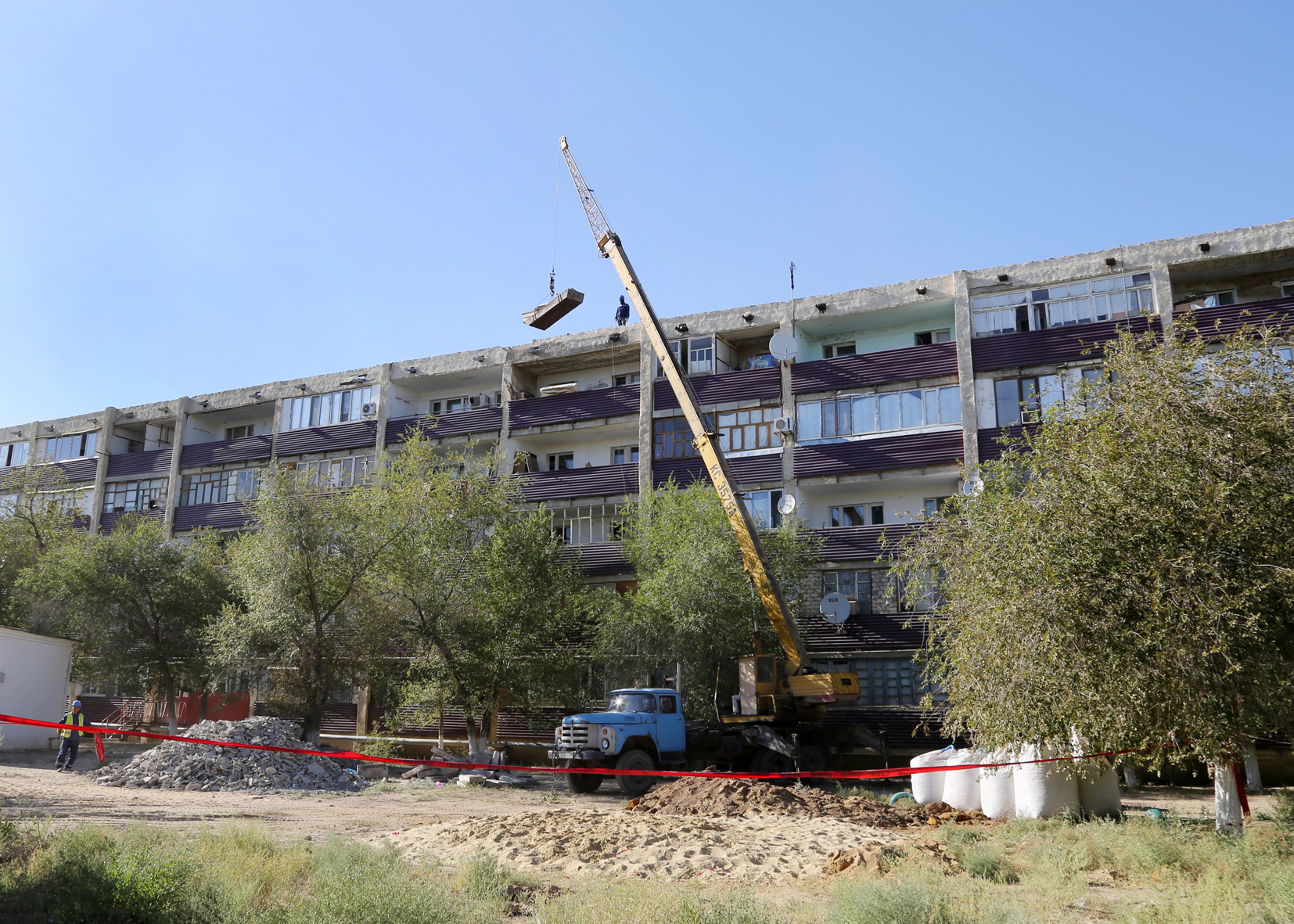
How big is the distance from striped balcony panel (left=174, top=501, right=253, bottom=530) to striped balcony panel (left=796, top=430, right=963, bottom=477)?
24.5m

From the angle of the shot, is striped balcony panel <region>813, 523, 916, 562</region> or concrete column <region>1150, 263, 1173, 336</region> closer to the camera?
concrete column <region>1150, 263, 1173, 336</region>

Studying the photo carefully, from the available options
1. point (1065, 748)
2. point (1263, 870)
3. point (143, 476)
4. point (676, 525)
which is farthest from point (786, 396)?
point (143, 476)

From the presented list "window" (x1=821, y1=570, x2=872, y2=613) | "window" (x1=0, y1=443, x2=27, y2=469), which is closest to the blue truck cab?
"window" (x1=821, y1=570, x2=872, y2=613)

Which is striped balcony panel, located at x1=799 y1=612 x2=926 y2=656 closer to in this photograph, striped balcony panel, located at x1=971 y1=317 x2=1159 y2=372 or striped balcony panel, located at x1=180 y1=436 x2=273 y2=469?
striped balcony panel, located at x1=971 y1=317 x2=1159 y2=372

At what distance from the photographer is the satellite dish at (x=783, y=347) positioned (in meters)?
34.6

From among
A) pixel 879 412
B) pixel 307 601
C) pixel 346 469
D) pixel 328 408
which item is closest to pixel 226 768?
pixel 307 601

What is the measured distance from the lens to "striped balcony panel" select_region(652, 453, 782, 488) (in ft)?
115

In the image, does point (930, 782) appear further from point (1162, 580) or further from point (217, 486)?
point (217, 486)

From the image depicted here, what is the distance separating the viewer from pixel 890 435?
1316 inches

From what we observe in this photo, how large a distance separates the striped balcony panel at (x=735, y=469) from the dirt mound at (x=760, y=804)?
51.5 feet

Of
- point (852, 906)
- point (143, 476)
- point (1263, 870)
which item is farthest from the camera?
point (143, 476)

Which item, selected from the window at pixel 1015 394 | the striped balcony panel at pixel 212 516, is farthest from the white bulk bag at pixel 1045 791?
the striped balcony panel at pixel 212 516

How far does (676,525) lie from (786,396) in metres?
7.27

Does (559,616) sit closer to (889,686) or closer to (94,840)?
(889,686)
